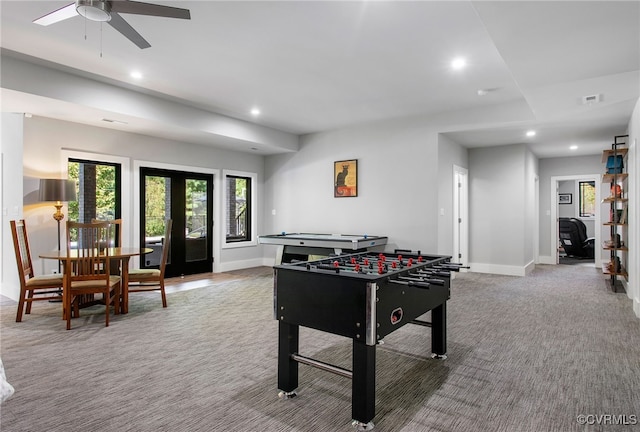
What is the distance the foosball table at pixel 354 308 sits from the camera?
6.66 ft

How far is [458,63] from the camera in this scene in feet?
12.9

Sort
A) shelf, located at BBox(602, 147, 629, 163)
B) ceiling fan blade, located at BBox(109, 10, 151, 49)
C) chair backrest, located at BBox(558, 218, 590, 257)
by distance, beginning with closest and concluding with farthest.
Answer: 1. ceiling fan blade, located at BBox(109, 10, 151, 49)
2. shelf, located at BBox(602, 147, 629, 163)
3. chair backrest, located at BBox(558, 218, 590, 257)

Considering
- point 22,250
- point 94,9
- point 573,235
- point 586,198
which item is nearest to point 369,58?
point 94,9

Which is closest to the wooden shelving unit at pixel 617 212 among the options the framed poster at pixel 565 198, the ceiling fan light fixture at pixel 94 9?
the framed poster at pixel 565 198

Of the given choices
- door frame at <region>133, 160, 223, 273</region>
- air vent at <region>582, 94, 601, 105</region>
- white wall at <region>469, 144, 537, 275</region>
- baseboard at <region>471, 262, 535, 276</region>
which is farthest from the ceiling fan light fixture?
baseboard at <region>471, 262, 535, 276</region>

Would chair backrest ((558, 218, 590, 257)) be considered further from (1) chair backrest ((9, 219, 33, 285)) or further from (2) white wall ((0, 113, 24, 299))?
(2) white wall ((0, 113, 24, 299))

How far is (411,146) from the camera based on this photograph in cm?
618

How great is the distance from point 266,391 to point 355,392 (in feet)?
2.19

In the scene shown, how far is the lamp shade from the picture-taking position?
15.0ft

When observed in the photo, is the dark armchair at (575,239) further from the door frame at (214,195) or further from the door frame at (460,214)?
the door frame at (214,195)

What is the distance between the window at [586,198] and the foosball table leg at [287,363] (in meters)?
10.8

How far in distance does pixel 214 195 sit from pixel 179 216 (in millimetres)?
806

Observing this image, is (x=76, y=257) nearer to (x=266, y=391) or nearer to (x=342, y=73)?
(x=266, y=391)

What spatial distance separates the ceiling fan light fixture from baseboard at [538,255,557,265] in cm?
910
